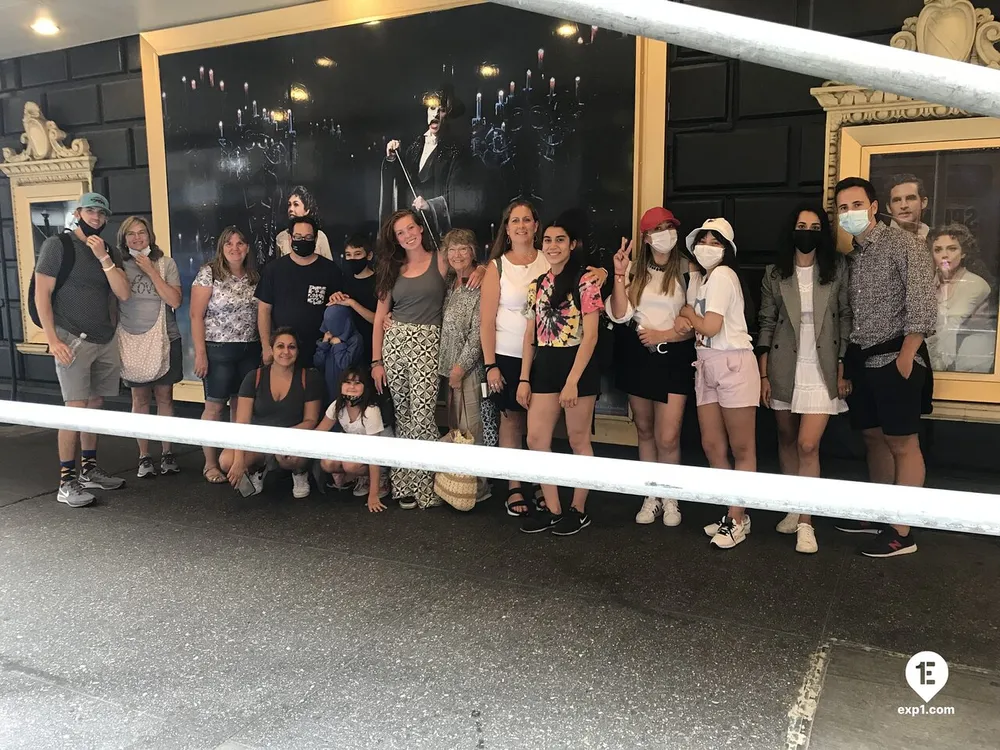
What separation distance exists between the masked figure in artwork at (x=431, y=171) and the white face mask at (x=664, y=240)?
6.38ft

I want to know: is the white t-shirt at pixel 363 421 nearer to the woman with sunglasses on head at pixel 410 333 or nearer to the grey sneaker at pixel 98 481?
the woman with sunglasses on head at pixel 410 333

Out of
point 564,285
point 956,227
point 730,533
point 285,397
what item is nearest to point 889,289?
point 956,227

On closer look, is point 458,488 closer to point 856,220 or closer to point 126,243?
point 856,220

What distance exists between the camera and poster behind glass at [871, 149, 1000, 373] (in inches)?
169

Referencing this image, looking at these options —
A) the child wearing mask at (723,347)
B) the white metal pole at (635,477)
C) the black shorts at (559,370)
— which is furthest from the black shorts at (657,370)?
the white metal pole at (635,477)

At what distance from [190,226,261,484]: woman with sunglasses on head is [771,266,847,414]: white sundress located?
3516 mm

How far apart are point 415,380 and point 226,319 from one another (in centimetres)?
148

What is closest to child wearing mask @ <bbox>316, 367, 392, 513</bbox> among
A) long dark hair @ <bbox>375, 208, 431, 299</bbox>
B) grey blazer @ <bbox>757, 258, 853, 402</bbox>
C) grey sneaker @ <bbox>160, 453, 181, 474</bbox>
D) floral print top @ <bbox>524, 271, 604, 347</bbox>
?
long dark hair @ <bbox>375, 208, 431, 299</bbox>

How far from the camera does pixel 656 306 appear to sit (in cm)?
423

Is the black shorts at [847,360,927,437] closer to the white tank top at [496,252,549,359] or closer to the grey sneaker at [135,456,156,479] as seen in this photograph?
the white tank top at [496,252,549,359]

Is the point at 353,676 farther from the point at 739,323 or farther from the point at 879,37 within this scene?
the point at 879,37

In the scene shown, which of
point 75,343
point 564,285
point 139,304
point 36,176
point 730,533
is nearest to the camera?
point 730,533

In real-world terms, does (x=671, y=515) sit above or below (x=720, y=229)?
below

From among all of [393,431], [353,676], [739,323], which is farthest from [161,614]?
[739,323]
